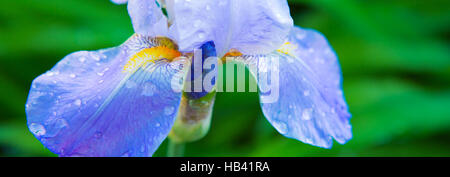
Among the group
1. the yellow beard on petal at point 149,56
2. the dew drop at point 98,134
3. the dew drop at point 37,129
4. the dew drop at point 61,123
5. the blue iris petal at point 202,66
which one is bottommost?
the dew drop at point 98,134

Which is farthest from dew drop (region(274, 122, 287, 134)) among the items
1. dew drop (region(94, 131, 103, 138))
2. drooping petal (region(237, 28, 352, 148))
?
dew drop (region(94, 131, 103, 138))

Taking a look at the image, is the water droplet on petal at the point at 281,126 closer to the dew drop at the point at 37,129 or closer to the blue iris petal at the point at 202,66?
the blue iris petal at the point at 202,66

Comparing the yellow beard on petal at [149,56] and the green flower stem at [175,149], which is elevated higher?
the yellow beard on petal at [149,56]

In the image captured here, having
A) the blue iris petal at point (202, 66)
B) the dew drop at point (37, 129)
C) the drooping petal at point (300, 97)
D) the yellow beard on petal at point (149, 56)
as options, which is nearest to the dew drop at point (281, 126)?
the drooping petal at point (300, 97)

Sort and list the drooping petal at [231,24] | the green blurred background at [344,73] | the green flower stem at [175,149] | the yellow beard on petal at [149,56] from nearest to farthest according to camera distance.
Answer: the drooping petal at [231,24] < the yellow beard on petal at [149,56] < the green flower stem at [175,149] < the green blurred background at [344,73]

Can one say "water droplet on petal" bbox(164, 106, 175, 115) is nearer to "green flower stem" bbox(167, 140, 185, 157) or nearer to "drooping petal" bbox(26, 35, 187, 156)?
"drooping petal" bbox(26, 35, 187, 156)

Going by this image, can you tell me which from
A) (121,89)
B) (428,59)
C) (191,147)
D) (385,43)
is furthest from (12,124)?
(428,59)

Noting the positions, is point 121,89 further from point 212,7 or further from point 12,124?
point 12,124

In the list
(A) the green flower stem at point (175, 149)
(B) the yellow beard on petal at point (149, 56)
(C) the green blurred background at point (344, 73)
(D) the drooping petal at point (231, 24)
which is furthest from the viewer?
(C) the green blurred background at point (344, 73)

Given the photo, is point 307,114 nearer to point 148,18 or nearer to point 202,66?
point 202,66
